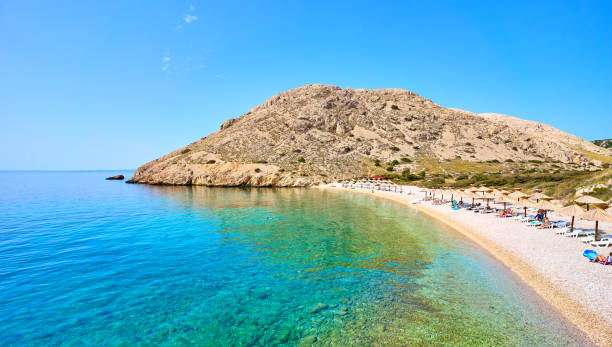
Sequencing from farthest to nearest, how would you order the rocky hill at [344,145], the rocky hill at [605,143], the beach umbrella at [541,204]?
the rocky hill at [605,143] < the rocky hill at [344,145] < the beach umbrella at [541,204]

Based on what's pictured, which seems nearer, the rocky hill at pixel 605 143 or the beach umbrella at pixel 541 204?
the beach umbrella at pixel 541 204

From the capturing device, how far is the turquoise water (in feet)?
31.3

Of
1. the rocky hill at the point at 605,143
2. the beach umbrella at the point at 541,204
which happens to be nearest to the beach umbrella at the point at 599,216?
the beach umbrella at the point at 541,204

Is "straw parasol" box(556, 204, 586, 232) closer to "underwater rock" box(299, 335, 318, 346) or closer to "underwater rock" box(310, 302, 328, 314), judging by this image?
"underwater rock" box(310, 302, 328, 314)

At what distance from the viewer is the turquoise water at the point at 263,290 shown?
9547mm

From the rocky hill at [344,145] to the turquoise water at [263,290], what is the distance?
186 ft

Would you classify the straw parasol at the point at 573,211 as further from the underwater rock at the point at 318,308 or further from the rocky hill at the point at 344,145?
the rocky hill at the point at 344,145

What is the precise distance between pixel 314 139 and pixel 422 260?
278 feet

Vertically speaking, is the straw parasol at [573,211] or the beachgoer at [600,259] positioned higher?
the straw parasol at [573,211]

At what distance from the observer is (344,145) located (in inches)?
3858

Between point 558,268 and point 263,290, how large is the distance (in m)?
15.0

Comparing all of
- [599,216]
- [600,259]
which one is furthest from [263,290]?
[599,216]

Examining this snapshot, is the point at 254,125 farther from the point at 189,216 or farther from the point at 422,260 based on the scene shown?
the point at 422,260

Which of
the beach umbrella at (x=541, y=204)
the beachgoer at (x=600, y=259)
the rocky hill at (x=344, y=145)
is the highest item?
the rocky hill at (x=344, y=145)
